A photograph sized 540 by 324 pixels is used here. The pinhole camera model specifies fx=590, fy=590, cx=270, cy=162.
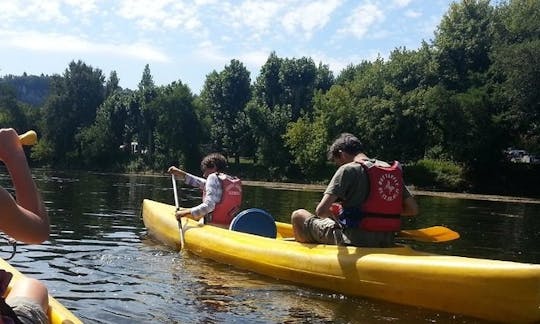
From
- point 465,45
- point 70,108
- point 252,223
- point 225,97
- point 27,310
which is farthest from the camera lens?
point 70,108

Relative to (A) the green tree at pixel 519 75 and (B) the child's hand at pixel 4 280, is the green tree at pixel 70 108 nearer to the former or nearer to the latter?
(A) the green tree at pixel 519 75

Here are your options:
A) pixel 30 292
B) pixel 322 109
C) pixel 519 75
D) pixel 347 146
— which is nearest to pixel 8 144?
pixel 30 292

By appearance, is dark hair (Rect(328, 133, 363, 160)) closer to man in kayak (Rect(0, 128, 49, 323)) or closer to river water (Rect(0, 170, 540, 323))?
river water (Rect(0, 170, 540, 323))

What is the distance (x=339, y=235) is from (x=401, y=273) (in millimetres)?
936

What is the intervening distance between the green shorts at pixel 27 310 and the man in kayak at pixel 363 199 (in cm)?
340

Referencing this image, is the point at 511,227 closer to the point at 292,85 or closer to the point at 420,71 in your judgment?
the point at 420,71

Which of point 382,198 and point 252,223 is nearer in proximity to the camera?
point 382,198

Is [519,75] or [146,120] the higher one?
[519,75]

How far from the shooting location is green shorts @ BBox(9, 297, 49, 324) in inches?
96.7

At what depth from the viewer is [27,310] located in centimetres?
253

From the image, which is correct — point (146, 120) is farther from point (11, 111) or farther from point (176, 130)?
point (11, 111)

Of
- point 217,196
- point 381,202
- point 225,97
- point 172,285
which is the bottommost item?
point 172,285

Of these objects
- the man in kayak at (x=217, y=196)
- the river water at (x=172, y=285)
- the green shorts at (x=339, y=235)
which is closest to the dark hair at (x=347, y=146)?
the green shorts at (x=339, y=235)

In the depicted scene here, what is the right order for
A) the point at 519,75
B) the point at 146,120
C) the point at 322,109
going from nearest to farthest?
the point at 519,75 → the point at 322,109 → the point at 146,120
